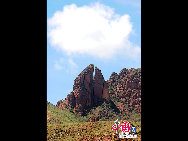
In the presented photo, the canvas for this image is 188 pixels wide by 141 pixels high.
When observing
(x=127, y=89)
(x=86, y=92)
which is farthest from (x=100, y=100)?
(x=127, y=89)

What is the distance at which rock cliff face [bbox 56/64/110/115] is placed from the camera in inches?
2345

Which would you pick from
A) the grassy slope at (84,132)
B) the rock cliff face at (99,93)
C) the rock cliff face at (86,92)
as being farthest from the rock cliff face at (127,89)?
the grassy slope at (84,132)

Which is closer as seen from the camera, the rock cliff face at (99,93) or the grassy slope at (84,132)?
the grassy slope at (84,132)

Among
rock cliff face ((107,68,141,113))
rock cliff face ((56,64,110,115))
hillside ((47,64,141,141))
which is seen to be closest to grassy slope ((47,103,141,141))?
hillside ((47,64,141,141))

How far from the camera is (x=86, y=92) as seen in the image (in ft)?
198

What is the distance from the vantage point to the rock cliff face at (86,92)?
5956cm

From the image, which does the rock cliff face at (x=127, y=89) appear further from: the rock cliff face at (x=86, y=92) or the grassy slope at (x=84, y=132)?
the grassy slope at (x=84, y=132)

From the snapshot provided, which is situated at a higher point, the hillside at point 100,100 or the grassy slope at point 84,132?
the hillside at point 100,100

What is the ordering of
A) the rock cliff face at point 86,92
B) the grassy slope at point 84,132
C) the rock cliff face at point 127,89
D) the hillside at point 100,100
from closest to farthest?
the grassy slope at point 84,132, the hillside at point 100,100, the rock cliff face at point 86,92, the rock cliff face at point 127,89
